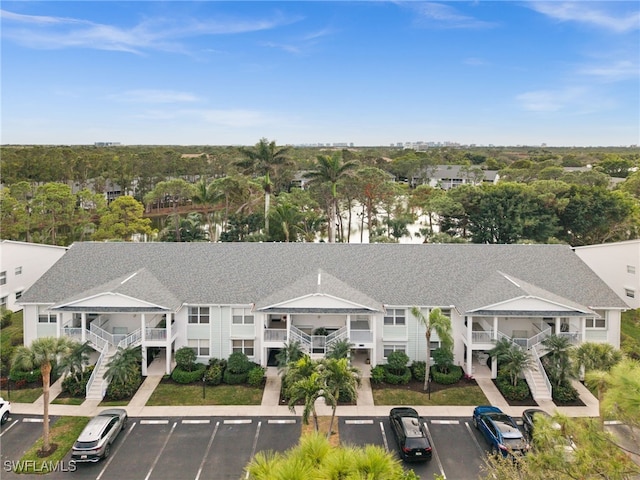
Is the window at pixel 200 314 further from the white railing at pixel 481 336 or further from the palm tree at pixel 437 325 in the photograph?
the white railing at pixel 481 336

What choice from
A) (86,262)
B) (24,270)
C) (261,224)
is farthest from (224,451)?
(261,224)

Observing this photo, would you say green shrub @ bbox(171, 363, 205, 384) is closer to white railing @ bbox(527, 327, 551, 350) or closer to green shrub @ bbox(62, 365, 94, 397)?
green shrub @ bbox(62, 365, 94, 397)

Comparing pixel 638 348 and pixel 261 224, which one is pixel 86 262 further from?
pixel 638 348

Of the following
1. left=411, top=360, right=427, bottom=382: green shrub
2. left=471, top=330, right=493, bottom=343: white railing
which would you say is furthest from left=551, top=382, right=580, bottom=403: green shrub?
left=411, top=360, right=427, bottom=382: green shrub

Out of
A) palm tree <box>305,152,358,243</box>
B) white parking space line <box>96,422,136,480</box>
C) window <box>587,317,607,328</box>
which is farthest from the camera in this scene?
palm tree <box>305,152,358,243</box>

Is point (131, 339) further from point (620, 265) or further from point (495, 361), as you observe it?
point (620, 265)

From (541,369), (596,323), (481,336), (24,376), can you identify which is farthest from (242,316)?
(596,323)

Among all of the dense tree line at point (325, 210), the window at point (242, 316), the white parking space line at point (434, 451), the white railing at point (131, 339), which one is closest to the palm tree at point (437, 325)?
the white parking space line at point (434, 451)
